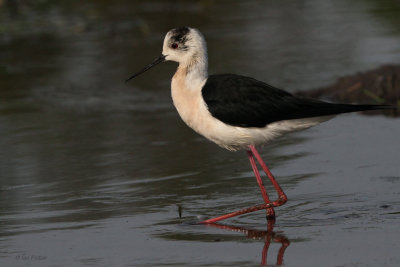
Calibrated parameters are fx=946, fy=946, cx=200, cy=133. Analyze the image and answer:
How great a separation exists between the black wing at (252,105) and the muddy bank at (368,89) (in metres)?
2.96

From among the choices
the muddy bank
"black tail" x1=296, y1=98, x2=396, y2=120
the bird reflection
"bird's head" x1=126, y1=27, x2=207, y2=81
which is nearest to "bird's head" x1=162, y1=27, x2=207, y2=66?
"bird's head" x1=126, y1=27, x2=207, y2=81

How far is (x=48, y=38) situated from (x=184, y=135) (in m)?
5.44

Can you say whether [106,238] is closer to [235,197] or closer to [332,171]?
[235,197]

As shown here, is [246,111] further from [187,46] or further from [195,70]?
[187,46]

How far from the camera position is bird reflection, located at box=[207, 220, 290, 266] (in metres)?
4.91

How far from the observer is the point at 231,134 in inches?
236

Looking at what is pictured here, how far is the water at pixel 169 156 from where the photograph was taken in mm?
5191

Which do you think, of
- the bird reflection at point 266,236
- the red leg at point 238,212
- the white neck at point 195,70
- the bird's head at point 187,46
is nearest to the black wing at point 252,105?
the white neck at point 195,70

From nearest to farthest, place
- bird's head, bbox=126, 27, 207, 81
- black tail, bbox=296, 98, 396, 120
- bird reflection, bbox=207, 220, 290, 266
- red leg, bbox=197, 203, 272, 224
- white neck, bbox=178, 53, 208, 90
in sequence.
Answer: bird reflection, bbox=207, 220, 290, 266 < red leg, bbox=197, 203, 272, 224 < black tail, bbox=296, 98, 396, 120 < white neck, bbox=178, 53, 208, 90 < bird's head, bbox=126, 27, 207, 81

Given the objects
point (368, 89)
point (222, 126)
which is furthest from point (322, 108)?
point (368, 89)

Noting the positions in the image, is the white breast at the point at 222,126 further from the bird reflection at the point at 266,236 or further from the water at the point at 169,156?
the bird reflection at the point at 266,236

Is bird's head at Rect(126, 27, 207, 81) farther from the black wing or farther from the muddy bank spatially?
the muddy bank

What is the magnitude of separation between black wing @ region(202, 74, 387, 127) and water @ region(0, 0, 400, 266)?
1.88 ft

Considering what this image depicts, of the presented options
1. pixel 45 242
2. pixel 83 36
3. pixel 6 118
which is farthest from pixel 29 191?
pixel 83 36
